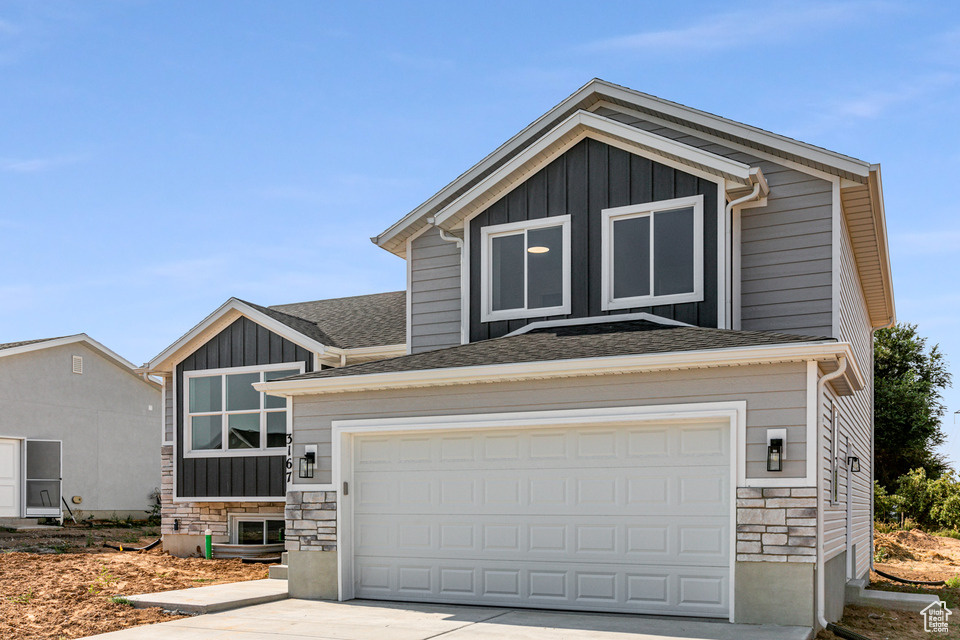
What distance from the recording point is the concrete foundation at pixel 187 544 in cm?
1683

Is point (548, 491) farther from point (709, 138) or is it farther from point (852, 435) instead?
point (852, 435)

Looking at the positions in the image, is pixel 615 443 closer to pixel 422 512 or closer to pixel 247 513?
pixel 422 512

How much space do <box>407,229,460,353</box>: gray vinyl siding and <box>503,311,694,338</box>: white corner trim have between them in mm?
1528

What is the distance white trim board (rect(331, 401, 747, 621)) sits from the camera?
9047 mm

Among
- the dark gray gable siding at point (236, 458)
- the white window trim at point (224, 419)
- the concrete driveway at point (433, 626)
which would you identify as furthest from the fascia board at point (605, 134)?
the concrete driveway at point (433, 626)

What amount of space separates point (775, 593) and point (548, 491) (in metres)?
2.65

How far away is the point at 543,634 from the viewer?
844 cm

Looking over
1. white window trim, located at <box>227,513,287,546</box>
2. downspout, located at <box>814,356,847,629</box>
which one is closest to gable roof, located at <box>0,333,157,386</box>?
white window trim, located at <box>227,513,287,546</box>

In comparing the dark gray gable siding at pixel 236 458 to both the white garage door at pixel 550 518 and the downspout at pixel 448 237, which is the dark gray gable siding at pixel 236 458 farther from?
the white garage door at pixel 550 518

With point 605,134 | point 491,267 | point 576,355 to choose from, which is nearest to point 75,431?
point 491,267

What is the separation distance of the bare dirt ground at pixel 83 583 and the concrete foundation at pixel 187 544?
9.1 inches

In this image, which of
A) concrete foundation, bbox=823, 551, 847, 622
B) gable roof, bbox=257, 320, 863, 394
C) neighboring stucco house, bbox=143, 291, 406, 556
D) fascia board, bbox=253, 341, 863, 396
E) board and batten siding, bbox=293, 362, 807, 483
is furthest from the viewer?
neighboring stucco house, bbox=143, 291, 406, 556

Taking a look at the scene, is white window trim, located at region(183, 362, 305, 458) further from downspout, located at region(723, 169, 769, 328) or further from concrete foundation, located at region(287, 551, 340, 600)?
downspout, located at region(723, 169, 769, 328)

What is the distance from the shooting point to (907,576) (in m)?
17.1
